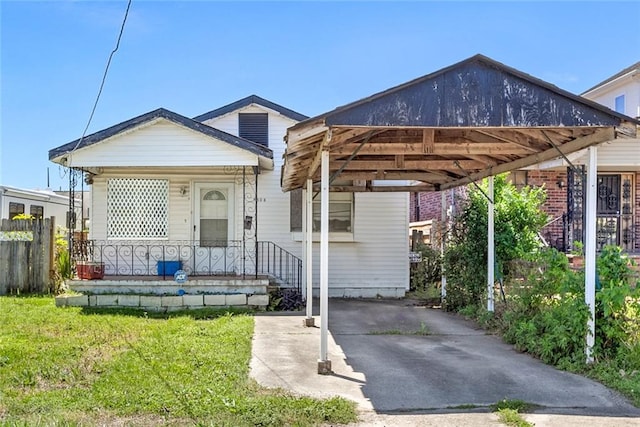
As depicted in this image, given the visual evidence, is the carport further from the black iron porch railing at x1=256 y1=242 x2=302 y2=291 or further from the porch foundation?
the black iron porch railing at x1=256 y1=242 x2=302 y2=291

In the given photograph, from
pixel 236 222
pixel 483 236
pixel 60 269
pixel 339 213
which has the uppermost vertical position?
pixel 339 213

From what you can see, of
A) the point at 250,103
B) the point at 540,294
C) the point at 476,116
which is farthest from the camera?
the point at 250,103

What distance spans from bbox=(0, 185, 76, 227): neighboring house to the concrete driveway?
1481 cm

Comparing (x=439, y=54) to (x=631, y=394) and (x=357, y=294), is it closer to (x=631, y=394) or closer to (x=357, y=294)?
(x=357, y=294)

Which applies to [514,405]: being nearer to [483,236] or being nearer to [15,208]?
[483,236]

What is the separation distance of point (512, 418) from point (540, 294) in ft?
11.2

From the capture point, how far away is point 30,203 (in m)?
21.4

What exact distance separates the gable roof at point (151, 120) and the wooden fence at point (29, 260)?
6.80 ft

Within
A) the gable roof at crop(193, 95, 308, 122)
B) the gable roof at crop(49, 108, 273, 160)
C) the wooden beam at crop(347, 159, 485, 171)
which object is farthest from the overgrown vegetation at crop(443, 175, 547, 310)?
the gable roof at crop(193, 95, 308, 122)

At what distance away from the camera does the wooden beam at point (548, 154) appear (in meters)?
5.82

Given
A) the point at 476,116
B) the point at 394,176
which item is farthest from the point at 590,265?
the point at 394,176

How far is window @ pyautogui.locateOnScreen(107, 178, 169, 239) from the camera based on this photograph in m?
12.2

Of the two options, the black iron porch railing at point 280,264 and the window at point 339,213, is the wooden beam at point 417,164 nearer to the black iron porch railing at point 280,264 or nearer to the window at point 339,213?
the window at point 339,213

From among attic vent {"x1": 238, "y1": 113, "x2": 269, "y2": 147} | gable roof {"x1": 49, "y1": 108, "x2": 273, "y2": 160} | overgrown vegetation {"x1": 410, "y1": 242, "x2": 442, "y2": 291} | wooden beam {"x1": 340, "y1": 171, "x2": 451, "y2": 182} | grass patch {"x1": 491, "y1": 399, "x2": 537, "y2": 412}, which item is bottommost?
grass patch {"x1": 491, "y1": 399, "x2": 537, "y2": 412}
